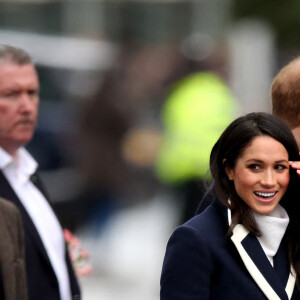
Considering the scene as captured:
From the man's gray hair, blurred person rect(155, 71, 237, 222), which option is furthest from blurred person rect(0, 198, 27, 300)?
blurred person rect(155, 71, 237, 222)

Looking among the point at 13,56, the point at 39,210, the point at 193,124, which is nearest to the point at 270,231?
the point at 39,210

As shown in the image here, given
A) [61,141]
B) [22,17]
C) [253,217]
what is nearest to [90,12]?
[22,17]

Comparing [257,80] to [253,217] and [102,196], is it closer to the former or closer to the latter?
[102,196]

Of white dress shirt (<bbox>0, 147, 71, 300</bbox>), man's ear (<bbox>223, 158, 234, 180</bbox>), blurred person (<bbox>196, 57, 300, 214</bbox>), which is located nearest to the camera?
man's ear (<bbox>223, 158, 234, 180</bbox>)

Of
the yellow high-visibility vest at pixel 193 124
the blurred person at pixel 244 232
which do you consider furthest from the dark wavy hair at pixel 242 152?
the yellow high-visibility vest at pixel 193 124

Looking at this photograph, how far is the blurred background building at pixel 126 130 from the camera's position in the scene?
40.3 feet

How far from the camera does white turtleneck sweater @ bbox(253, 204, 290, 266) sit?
4238 mm

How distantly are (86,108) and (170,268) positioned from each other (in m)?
8.94

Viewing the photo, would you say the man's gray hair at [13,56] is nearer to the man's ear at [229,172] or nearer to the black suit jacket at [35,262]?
the black suit jacket at [35,262]

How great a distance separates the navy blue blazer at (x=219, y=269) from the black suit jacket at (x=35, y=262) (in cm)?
106

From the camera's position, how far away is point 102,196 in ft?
42.7

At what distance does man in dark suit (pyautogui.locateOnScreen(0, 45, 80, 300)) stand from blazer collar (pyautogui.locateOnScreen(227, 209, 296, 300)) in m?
1.22

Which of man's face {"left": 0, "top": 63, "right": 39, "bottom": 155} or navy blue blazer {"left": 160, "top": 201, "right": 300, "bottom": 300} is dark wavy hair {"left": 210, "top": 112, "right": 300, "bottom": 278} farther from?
man's face {"left": 0, "top": 63, "right": 39, "bottom": 155}

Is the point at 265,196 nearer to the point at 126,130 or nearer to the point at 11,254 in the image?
the point at 11,254
